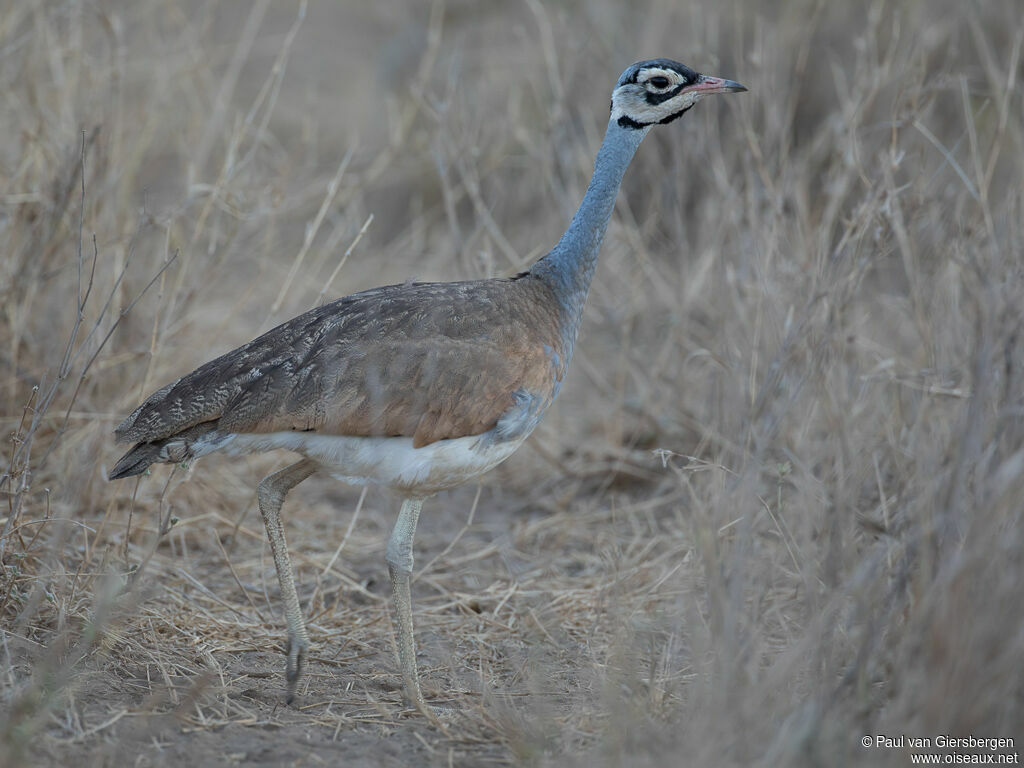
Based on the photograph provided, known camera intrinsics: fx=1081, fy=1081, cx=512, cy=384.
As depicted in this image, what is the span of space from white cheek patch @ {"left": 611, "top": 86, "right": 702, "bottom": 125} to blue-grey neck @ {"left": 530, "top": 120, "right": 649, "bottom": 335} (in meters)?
0.05

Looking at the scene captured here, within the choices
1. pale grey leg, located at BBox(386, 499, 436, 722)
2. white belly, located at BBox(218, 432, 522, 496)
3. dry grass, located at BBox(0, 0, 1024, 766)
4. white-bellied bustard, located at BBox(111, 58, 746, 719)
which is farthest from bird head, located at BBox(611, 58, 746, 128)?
pale grey leg, located at BBox(386, 499, 436, 722)

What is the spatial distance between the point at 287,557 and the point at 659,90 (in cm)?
204

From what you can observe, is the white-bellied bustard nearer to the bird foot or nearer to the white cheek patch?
the bird foot

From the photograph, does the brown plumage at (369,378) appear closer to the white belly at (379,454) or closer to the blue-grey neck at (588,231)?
the white belly at (379,454)

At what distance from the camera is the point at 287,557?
356 centimetres

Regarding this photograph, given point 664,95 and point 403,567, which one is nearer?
point 403,567

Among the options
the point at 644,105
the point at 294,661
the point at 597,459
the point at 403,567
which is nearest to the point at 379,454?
the point at 403,567

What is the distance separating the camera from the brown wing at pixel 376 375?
3295 mm

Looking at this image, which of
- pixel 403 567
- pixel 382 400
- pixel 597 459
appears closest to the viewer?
pixel 382 400

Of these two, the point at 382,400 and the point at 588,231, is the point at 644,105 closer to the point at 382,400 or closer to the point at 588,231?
the point at 588,231

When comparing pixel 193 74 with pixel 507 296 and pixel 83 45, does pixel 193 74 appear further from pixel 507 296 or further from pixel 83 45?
pixel 507 296

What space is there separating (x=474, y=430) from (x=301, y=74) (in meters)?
8.63

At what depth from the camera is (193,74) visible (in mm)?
5602

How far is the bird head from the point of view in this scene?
12.4 feet
